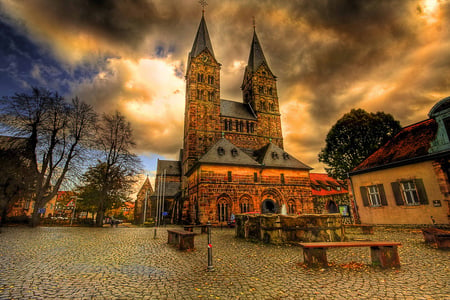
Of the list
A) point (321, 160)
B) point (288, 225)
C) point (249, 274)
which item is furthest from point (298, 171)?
point (249, 274)

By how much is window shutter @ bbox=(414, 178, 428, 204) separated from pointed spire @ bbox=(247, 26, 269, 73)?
1410 inches

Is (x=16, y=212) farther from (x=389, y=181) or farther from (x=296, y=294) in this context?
(x=389, y=181)

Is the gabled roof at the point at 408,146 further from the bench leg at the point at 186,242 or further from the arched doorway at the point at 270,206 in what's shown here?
the bench leg at the point at 186,242

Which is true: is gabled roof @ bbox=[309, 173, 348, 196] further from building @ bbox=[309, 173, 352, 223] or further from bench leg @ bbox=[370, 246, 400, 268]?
bench leg @ bbox=[370, 246, 400, 268]

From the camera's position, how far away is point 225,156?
25016mm

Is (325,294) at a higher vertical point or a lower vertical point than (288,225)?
lower

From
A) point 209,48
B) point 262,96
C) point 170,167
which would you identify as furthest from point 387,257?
point 170,167

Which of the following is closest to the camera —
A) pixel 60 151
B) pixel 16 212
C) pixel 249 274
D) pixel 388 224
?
pixel 249 274

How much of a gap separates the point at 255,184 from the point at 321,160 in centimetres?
911

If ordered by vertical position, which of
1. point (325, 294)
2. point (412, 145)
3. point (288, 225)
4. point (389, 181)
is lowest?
point (325, 294)

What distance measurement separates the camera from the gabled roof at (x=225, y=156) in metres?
23.9

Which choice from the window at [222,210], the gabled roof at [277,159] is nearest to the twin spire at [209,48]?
the gabled roof at [277,159]

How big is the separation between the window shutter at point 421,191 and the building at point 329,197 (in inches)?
543

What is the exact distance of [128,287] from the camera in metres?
4.32
